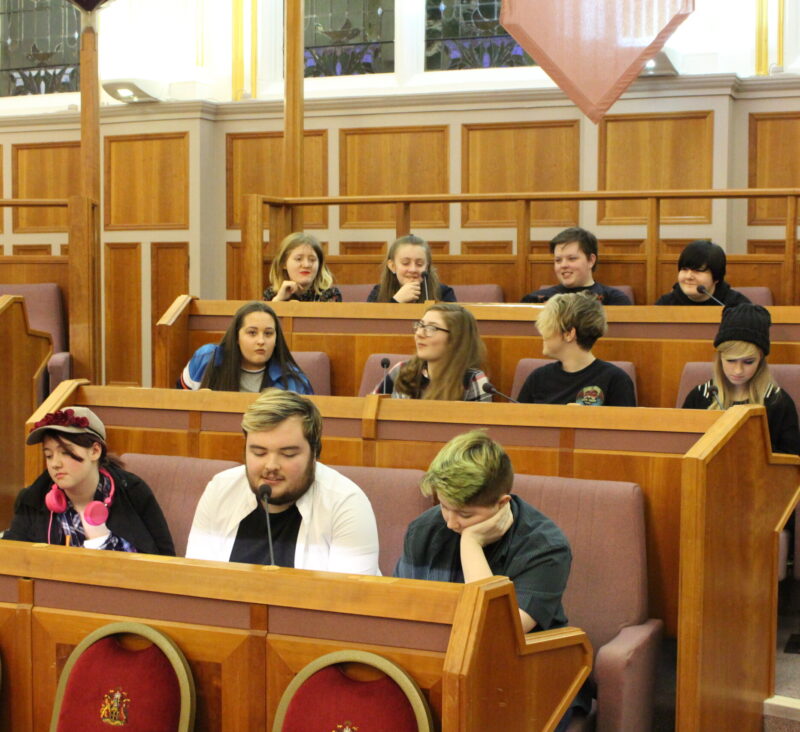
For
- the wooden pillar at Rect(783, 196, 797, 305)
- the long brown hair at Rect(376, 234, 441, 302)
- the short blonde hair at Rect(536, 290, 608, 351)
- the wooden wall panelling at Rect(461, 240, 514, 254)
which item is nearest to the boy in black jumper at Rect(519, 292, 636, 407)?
the short blonde hair at Rect(536, 290, 608, 351)

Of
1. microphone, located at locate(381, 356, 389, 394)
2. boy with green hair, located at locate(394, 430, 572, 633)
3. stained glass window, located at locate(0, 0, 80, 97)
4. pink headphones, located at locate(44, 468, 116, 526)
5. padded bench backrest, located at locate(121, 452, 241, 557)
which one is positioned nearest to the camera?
boy with green hair, located at locate(394, 430, 572, 633)

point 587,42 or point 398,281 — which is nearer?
point 398,281

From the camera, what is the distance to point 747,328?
2244mm

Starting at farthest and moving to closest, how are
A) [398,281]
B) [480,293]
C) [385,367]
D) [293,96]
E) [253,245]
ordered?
[293,96] → [480,293] → [253,245] → [398,281] → [385,367]

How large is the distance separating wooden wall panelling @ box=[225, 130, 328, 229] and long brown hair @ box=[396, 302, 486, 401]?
9.26ft

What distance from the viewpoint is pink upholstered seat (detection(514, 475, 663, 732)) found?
5.66 ft

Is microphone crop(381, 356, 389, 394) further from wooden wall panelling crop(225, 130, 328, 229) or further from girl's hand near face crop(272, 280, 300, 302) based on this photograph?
wooden wall panelling crop(225, 130, 328, 229)

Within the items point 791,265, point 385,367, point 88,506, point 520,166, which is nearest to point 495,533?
point 88,506

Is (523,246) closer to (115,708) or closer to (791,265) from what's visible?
(791,265)

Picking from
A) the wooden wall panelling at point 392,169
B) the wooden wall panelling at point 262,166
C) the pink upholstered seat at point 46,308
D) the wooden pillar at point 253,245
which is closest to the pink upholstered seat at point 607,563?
the wooden pillar at point 253,245

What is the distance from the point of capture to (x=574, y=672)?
1.47m

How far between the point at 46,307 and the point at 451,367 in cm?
200

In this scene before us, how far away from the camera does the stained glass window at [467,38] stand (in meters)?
5.11

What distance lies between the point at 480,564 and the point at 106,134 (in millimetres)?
4390
